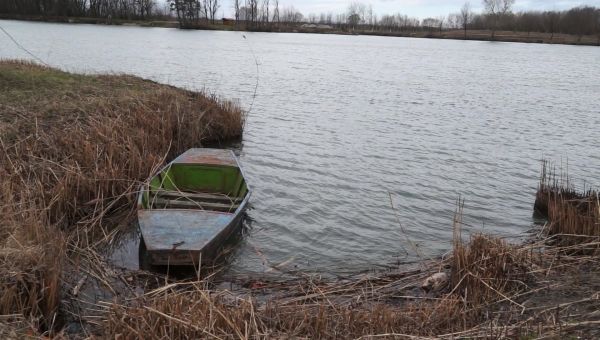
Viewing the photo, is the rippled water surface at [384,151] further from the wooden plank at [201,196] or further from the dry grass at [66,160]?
the dry grass at [66,160]

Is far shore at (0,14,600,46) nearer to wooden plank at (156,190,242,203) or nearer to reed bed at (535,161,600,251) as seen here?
wooden plank at (156,190,242,203)

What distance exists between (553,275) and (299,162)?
7385mm

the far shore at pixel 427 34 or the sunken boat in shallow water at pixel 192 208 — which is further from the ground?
the far shore at pixel 427 34

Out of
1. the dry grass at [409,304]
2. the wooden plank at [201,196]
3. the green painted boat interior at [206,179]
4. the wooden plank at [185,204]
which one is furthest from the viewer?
the green painted boat interior at [206,179]

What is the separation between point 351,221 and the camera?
29.4 feet

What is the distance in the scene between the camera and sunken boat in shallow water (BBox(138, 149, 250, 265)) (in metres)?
6.16

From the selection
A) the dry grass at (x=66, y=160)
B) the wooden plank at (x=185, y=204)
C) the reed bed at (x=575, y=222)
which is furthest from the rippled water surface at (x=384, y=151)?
the dry grass at (x=66, y=160)

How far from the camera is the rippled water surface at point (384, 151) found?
840 centimetres

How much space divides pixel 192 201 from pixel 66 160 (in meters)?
2.13

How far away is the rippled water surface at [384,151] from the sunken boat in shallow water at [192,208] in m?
0.65

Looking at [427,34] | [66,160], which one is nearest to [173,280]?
[66,160]

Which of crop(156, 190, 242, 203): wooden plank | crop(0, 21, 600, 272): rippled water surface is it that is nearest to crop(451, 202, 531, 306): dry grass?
crop(0, 21, 600, 272): rippled water surface

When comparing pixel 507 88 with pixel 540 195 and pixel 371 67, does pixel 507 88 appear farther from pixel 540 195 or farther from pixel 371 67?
pixel 540 195

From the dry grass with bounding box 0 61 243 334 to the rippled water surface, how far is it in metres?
2.00
